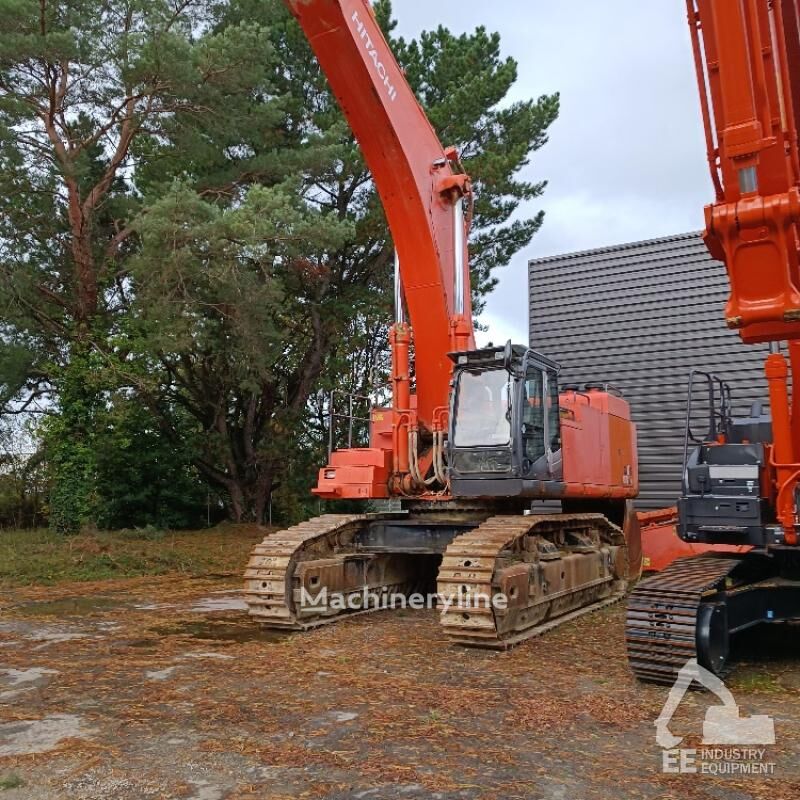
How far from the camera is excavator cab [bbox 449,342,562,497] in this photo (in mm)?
7461

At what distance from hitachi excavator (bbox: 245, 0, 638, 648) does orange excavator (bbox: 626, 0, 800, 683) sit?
5.27 feet

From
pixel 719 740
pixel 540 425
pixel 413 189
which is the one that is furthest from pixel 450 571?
pixel 413 189

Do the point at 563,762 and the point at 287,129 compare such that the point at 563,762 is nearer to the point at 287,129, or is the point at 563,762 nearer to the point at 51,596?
the point at 51,596

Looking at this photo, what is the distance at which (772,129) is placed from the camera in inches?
171

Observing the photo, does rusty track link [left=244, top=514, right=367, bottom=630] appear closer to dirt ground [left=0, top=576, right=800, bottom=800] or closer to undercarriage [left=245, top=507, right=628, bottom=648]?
undercarriage [left=245, top=507, right=628, bottom=648]

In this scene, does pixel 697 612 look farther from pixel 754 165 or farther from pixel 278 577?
pixel 278 577

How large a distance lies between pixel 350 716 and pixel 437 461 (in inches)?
150

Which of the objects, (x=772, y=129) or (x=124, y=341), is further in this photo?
(x=124, y=341)

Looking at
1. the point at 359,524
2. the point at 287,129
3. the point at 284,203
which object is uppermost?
the point at 287,129

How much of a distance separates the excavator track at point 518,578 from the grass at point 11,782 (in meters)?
3.69

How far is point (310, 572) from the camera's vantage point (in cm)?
777

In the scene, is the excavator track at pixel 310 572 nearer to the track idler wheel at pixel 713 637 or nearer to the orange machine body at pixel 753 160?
the track idler wheel at pixel 713 637

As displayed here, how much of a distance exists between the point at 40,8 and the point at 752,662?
14883mm

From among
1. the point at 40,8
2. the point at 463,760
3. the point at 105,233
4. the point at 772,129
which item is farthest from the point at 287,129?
the point at 463,760
